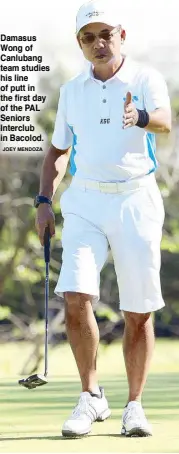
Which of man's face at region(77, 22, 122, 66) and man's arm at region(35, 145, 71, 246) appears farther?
man's arm at region(35, 145, 71, 246)

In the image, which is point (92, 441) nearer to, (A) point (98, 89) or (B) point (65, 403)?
(A) point (98, 89)

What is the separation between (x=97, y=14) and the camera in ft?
20.8

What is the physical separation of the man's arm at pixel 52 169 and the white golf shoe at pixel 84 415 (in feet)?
3.33

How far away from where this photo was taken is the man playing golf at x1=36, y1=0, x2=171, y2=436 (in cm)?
632

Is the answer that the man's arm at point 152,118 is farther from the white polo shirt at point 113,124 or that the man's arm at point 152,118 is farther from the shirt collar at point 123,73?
the shirt collar at point 123,73

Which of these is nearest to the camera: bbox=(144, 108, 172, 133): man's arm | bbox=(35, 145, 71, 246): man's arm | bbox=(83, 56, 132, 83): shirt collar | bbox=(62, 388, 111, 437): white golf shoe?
bbox=(144, 108, 172, 133): man's arm

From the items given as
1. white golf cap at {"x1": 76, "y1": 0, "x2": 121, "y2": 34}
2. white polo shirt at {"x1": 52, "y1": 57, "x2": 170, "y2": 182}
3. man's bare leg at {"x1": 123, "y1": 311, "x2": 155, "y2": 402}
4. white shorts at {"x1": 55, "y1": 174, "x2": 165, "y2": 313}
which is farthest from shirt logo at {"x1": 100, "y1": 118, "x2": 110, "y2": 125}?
man's bare leg at {"x1": 123, "y1": 311, "x2": 155, "y2": 402}

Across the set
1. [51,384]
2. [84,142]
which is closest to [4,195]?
[51,384]

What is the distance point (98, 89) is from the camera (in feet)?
20.9

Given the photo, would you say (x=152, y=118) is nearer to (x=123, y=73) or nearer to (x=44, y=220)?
(x=123, y=73)

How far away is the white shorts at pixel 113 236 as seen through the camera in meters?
6.36

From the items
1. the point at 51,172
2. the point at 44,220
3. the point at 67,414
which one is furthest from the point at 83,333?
the point at 67,414

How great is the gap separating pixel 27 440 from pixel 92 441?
324mm

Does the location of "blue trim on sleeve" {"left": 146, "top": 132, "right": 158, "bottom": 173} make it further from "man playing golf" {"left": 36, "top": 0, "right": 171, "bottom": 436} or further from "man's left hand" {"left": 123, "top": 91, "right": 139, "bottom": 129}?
"man's left hand" {"left": 123, "top": 91, "right": 139, "bottom": 129}
